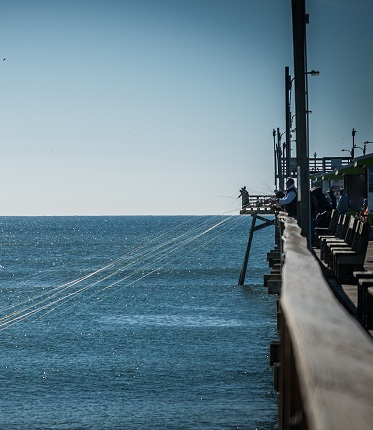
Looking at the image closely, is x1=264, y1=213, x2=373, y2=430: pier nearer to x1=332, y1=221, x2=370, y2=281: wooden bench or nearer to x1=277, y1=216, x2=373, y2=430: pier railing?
x1=277, y1=216, x2=373, y2=430: pier railing

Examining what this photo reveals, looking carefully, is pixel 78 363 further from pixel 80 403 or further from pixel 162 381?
pixel 80 403

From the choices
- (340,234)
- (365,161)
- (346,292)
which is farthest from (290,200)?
(365,161)

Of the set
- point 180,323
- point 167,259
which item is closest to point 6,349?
point 180,323

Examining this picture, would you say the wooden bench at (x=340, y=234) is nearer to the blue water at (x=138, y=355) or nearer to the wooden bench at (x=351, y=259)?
the blue water at (x=138, y=355)

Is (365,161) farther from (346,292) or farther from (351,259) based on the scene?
(346,292)

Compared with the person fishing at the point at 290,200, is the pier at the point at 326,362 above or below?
below

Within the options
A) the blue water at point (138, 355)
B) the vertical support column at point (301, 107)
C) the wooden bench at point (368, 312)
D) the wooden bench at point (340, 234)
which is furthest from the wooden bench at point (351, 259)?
the blue water at point (138, 355)

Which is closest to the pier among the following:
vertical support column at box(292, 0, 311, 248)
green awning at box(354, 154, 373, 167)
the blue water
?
vertical support column at box(292, 0, 311, 248)

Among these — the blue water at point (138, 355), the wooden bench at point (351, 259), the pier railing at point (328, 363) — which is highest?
the pier railing at point (328, 363)

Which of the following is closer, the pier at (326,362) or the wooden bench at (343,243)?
the pier at (326,362)

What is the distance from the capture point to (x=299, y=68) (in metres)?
15.8

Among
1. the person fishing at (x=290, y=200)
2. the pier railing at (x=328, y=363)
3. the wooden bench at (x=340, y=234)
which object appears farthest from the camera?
the person fishing at (x=290, y=200)

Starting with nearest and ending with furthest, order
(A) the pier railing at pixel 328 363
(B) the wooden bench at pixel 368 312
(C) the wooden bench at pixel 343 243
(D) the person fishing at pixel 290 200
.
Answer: (A) the pier railing at pixel 328 363 → (B) the wooden bench at pixel 368 312 → (C) the wooden bench at pixel 343 243 → (D) the person fishing at pixel 290 200

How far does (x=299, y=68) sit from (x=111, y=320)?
77.3 ft
